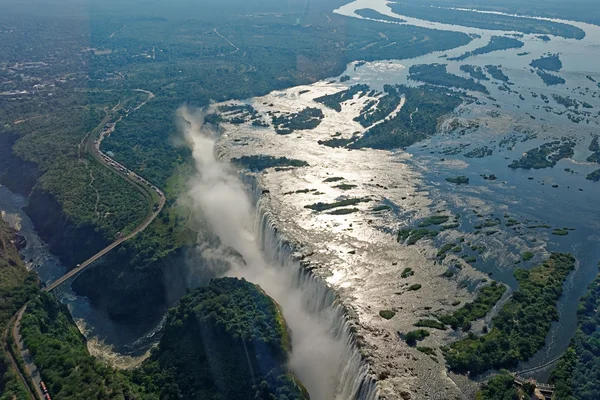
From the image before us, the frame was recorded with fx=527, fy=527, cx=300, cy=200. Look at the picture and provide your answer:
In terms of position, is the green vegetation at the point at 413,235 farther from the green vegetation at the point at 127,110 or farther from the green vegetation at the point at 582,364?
the green vegetation at the point at 127,110

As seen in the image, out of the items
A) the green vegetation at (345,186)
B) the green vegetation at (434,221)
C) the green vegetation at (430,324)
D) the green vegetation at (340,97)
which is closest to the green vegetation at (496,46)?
the green vegetation at (340,97)

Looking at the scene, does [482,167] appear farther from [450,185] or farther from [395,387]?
[395,387]

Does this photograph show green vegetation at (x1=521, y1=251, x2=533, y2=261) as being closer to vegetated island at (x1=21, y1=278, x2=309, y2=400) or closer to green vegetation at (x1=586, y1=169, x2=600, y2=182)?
green vegetation at (x1=586, y1=169, x2=600, y2=182)

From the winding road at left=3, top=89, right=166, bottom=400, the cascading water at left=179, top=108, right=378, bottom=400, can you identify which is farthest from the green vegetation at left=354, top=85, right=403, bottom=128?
the winding road at left=3, top=89, right=166, bottom=400

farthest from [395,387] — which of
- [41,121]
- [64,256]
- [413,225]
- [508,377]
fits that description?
[41,121]

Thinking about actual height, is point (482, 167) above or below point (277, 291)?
above
